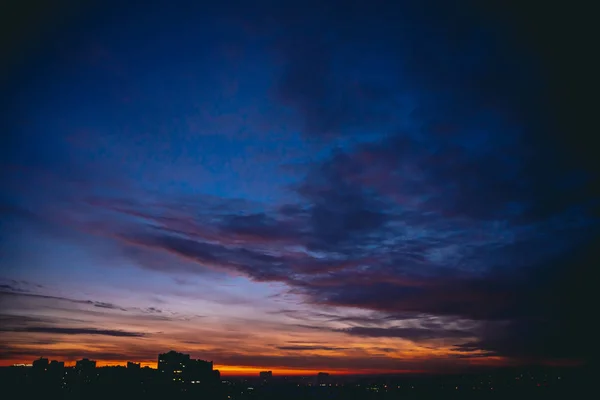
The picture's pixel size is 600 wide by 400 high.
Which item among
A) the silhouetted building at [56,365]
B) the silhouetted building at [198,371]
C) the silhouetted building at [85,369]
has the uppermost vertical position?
the silhouetted building at [56,365]

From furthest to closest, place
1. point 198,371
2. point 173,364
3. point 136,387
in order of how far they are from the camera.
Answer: point 198,371, point 173,364, point 136,387

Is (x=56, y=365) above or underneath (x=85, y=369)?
above

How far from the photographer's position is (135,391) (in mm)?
87750

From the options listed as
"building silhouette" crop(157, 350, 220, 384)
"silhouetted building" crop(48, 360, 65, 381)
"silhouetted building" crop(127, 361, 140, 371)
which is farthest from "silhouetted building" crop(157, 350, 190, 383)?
"silhouetted building" crop(48, 360, 65, 381)

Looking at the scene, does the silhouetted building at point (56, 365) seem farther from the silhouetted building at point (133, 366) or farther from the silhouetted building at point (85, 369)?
the silhouetted building at point (133, 366)

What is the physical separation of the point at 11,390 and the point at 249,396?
190 ft

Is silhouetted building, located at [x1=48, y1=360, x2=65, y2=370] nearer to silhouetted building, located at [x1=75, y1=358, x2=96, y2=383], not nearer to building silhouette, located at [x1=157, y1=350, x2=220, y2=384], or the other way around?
silhouetted building, located at [x1=75, y1=358, x2=96, y2=383]

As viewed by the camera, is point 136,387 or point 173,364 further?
point 173,364

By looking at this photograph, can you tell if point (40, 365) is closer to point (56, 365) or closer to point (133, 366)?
point (56, 365)

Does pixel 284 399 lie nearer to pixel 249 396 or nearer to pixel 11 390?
pixel 249 396

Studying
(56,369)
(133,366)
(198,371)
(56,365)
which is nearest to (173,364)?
(198,371)

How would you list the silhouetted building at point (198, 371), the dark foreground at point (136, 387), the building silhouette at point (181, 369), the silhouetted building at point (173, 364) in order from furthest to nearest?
the silhouetted building at point (198, 371), the building silhouette at point (181, 369), the silhouetted building at point (173, 364), the dark foreground at point (136, 387)

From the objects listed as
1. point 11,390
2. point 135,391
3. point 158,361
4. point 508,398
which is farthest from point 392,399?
point 11,390

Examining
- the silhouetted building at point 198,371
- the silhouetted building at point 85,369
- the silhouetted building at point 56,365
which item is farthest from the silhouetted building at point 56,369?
the silhouetted building at point 198,371
